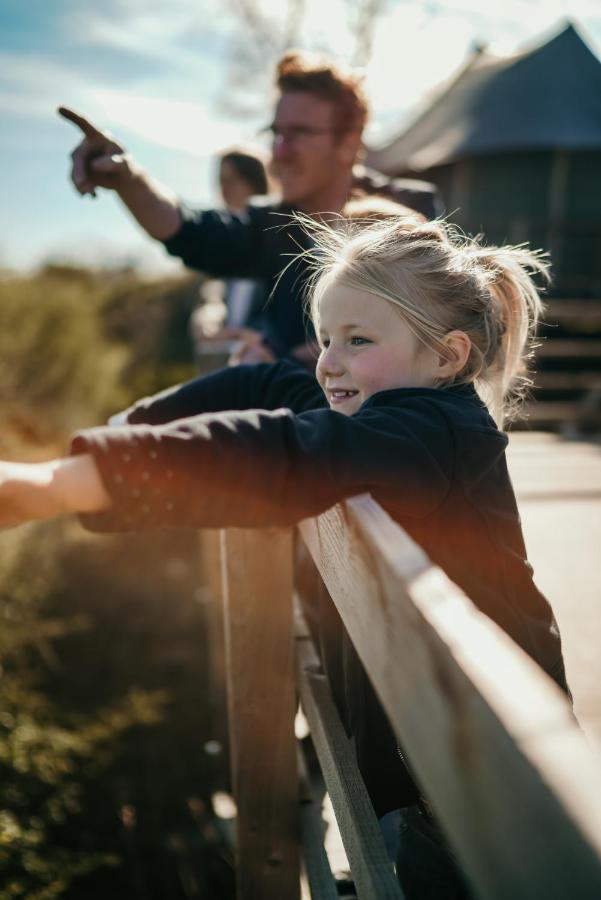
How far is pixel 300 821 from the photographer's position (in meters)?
1.87

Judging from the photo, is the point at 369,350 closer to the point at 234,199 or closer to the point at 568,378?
the point at 234,199

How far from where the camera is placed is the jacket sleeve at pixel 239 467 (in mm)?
931

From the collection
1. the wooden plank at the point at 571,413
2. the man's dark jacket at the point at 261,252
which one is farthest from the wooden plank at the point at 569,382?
the man's dark jacket at the point at 261,252

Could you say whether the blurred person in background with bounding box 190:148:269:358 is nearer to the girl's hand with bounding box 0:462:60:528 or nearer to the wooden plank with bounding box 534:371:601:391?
the girl's hand with bounding box 0:462:60:528

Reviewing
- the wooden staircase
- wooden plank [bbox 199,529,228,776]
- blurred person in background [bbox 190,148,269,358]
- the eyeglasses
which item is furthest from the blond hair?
the wooden staircase

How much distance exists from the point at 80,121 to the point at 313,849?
199 cm

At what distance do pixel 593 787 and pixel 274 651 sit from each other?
132cm

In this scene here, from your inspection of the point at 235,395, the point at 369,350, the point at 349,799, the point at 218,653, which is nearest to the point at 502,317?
the point at 369,350

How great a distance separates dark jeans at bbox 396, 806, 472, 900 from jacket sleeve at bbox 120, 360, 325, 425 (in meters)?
0.82

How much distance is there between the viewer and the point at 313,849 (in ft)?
5.89

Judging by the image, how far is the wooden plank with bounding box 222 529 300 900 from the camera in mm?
1680

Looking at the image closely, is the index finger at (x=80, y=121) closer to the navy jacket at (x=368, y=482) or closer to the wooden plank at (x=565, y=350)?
the navy jacket at (x=368, y=482)

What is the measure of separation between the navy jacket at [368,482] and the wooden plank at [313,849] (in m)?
0.43

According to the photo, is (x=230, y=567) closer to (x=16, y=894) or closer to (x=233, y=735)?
(x=233, y=735)
